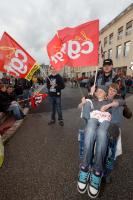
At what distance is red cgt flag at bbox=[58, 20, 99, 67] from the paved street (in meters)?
Result: 1.89

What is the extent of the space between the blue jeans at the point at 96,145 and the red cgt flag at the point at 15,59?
3.40 meters

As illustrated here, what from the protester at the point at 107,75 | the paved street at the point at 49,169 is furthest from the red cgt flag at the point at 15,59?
the protester at the point at 107,75

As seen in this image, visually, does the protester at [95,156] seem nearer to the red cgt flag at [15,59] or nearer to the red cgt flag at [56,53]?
the red cgt flag at [56,53]

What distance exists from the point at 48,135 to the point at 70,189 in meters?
2.51

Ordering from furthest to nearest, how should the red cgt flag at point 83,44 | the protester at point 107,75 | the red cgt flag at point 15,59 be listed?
1. the red cgt flag at point 15,59
2. the red cgt flag at point 83,44
3. the protester at point 107,75

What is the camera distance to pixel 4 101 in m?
6.67

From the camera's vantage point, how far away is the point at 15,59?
558 centimetres

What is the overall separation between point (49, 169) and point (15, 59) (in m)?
3.44

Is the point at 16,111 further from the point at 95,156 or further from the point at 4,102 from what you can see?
the point at 95,156

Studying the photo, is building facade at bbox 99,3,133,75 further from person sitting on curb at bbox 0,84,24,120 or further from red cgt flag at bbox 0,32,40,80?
red cgt flag at bbox 0,32,40,80

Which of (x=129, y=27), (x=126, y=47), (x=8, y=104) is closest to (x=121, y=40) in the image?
(x=126, y=47)

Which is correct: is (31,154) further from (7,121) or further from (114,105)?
(7,121)

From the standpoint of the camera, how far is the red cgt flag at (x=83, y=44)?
3912 millimetres

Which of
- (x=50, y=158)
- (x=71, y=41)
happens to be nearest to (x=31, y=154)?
(x=50, y=158)
